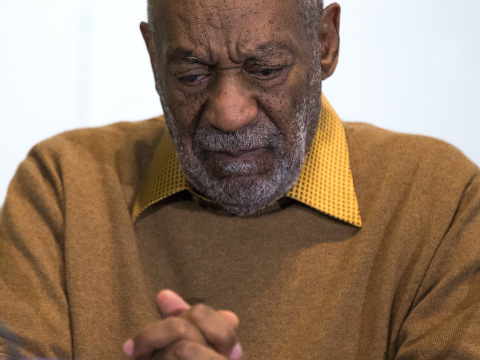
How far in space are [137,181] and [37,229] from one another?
22 cm

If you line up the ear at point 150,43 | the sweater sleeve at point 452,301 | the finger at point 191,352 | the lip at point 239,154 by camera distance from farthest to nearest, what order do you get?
the ear at point 150,43
the lip at point 239,154
the sweater sleeve at point 452,301
the finger at point 191,352

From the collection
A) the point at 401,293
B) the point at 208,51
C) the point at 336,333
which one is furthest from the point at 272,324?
the point at 208,51

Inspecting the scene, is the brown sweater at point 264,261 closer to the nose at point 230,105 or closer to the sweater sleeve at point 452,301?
the sweater sleeve at point 452,301

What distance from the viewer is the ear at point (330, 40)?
1.36 metres

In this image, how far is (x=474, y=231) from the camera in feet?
3.85

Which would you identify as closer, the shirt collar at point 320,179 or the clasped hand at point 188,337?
the clasped hand at point 188,337

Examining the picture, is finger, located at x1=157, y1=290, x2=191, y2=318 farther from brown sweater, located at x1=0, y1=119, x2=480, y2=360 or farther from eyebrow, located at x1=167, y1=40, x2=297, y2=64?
eyebrow, located at x1=167, y1=40, x2=297, y2=64

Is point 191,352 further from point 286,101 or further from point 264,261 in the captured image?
point 286,101

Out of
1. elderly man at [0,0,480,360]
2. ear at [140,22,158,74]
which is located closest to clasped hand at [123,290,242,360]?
elderly man at [0,0,480,360]

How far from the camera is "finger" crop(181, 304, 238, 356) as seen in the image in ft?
3.02

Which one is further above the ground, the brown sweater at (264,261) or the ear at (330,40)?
the ear at (330,40)

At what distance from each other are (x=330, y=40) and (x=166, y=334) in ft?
2.30

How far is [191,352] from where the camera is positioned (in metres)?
0.90

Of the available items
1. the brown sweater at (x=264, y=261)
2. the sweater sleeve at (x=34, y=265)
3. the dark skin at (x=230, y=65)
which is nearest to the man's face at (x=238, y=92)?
the dark skin at (x=230, y=65)
